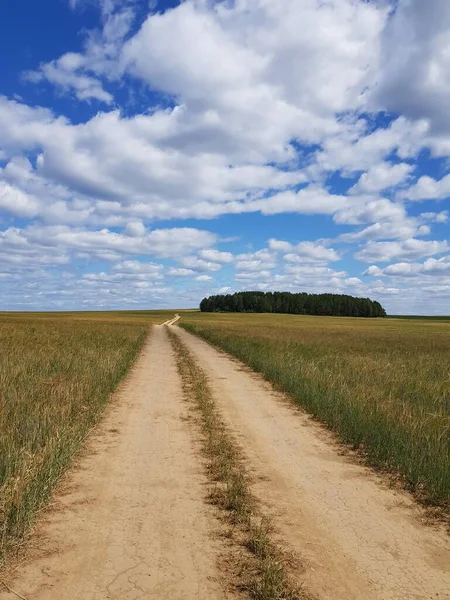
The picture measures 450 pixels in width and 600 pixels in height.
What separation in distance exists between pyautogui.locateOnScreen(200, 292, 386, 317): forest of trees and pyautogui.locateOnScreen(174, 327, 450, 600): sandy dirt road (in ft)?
528

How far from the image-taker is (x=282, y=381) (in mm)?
14742

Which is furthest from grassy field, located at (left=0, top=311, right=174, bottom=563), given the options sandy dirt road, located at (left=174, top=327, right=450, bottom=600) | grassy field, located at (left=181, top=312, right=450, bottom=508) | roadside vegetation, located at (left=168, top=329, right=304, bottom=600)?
grassy field, located at (left=181, top=312, right=450, bottom=508)

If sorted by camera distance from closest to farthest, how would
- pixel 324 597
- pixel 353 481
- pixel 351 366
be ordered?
pixel 324 597 < pixel 353 481 < pixel 351 366

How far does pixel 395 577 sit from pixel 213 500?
2247 millimetres

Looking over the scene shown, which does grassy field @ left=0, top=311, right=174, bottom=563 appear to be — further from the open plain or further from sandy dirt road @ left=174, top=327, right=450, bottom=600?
sandy dirt road @ left=174, top=327, right=450, bottom=600

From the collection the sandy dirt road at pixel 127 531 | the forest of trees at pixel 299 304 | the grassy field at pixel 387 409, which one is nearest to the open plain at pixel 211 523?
the sandy dirt road at pixel 127 531

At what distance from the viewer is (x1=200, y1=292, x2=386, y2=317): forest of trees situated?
546 ft

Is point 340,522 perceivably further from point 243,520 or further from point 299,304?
point 299,304

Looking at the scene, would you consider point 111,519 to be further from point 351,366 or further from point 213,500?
point 351,366

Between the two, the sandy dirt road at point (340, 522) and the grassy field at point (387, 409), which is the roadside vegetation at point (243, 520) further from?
the grassy field at point (387, 409)

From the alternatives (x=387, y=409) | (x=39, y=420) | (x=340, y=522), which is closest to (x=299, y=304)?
(x=387, y=409)

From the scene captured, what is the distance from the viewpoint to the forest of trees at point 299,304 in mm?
Result: 166375

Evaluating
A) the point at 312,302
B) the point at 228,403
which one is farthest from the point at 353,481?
the point at 312,302

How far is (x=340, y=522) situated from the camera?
5133 mm
